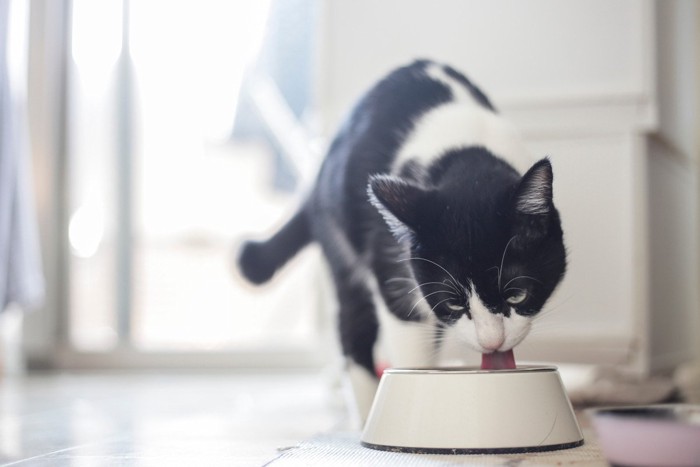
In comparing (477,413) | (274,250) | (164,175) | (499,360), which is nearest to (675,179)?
(274,250)

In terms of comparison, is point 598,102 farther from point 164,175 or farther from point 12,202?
point 164,175

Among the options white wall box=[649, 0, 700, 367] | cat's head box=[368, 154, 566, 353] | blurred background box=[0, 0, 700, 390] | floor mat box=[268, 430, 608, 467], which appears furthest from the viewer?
blurred background box=[0, 0, 700, 390]

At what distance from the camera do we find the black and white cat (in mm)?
1122

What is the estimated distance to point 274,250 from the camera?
1.76 meters

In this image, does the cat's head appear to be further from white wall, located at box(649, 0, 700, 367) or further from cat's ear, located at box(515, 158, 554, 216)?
white wall, located at box(649, 0, 700, 367)

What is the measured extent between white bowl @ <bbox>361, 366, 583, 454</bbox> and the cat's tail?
71 centimetres

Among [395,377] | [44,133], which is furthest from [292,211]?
[44,133]

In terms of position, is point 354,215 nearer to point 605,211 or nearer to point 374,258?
point 374,258

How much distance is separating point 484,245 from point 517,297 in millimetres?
86

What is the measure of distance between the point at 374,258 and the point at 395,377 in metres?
0.33

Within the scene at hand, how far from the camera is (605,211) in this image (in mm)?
2340

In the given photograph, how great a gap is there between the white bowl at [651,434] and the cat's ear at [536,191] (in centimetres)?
31

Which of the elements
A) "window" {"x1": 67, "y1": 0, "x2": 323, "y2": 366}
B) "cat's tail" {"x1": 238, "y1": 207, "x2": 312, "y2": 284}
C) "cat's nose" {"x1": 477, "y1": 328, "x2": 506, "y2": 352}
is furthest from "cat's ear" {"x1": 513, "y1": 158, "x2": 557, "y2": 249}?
"window" {"x1": 67, "y1": 0, "x2": 323, "y2": 366}

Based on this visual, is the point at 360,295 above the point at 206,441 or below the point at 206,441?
above
